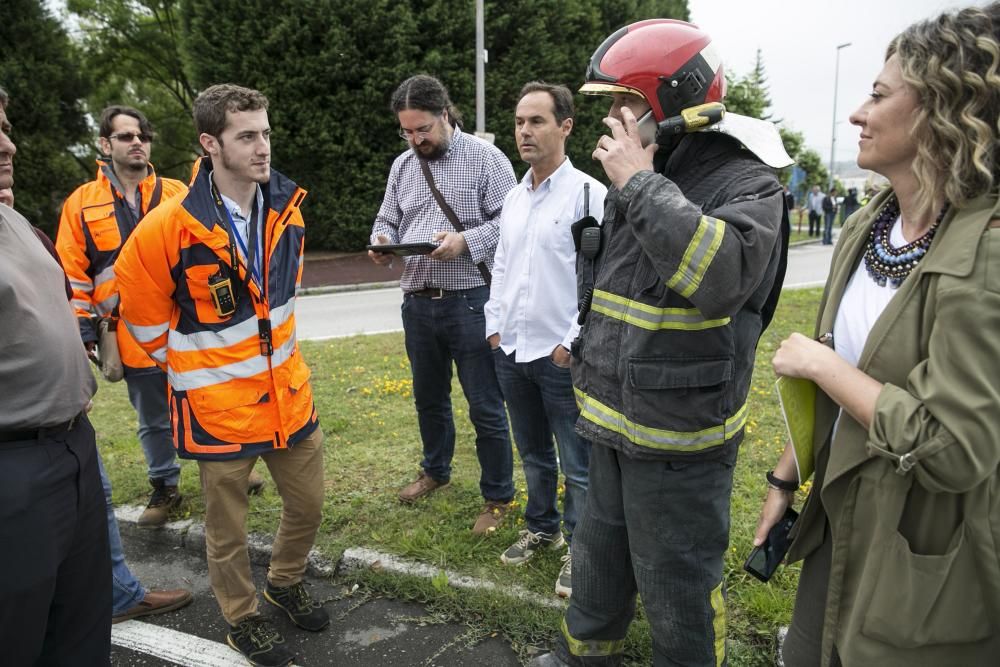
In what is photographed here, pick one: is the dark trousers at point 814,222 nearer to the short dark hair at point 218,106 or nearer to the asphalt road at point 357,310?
the asphalt road at point 357,310

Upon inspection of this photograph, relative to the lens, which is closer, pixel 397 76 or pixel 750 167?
pixel 750 167

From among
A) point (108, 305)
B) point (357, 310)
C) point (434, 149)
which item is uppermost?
point (434, 149)

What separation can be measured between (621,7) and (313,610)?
22493mm

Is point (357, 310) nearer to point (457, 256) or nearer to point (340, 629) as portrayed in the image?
point (457, 256)

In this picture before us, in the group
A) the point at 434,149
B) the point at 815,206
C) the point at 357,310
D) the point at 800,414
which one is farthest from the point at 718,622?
the point at 815,206

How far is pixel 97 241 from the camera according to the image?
4082 millimetres

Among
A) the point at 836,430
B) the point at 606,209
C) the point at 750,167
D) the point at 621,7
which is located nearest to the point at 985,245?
the point at 836,430

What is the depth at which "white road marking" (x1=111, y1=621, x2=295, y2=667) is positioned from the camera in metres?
3.02

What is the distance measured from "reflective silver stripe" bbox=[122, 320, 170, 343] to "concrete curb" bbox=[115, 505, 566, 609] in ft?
4.44

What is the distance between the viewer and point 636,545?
2.19 meters

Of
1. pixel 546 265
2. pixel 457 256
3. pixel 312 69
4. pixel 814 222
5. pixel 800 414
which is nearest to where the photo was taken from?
pixel 800 414

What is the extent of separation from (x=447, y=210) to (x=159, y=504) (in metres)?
2.41

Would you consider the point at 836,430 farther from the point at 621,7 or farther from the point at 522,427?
the point at 621,7

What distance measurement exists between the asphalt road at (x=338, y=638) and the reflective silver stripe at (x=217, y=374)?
1154 millimetres
